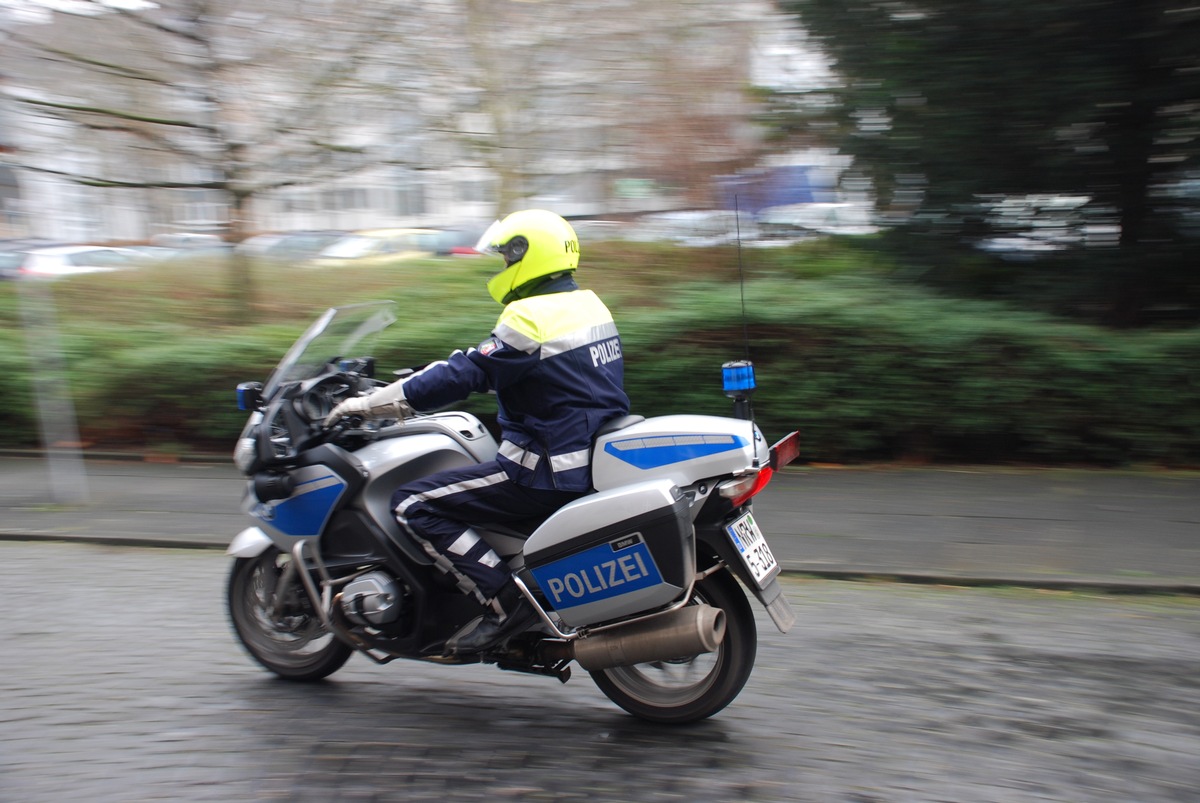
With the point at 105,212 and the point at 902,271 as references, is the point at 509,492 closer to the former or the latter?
the point at 902,271

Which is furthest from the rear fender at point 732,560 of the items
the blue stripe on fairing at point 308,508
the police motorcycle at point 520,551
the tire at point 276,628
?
the tire at point 276,628

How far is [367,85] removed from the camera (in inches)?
488

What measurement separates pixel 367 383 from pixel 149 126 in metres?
8.70

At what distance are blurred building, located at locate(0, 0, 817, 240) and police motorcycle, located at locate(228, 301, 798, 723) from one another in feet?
24.6

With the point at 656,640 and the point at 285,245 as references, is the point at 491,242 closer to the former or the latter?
the point at 656,640

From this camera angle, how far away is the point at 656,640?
394 centimetres

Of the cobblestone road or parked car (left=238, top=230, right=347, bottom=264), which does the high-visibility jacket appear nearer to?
the cobblestone road

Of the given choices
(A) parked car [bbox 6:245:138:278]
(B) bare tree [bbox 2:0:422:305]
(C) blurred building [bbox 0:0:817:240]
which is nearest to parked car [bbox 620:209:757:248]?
(C) blurred building [bbox 0:0:817:240]

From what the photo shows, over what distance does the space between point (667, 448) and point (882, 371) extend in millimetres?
4854

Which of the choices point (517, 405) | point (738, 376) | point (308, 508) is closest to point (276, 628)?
point (308, 508)

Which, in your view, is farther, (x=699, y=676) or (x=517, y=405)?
(x=699, y=676)

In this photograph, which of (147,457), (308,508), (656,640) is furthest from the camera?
(147,457)

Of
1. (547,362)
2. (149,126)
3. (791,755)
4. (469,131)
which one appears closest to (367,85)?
(469,131)

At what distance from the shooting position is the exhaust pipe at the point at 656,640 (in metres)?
3.88
